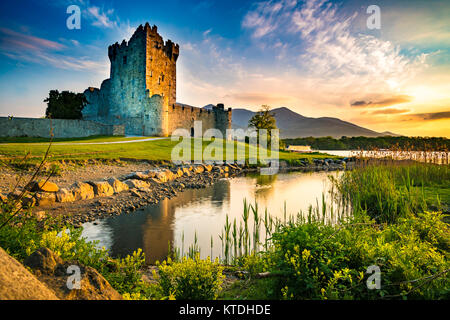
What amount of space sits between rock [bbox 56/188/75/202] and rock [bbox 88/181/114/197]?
0.99m

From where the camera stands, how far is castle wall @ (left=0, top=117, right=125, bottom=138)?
26.7 meters

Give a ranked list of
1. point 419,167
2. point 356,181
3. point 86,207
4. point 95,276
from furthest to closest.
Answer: point 419,167 → point 356,181 → point 86,207 → point 95,276

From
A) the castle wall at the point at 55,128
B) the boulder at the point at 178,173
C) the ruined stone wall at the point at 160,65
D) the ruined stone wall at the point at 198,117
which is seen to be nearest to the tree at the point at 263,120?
the ruined stone wall at the point at 198,117

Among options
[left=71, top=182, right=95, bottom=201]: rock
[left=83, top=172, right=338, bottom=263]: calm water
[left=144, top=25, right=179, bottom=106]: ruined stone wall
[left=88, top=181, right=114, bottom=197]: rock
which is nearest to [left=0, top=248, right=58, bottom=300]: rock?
[left=83, top=172, right=338, bottom=263]: calm water

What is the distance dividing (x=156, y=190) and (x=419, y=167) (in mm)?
12561

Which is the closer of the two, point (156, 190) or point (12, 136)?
point (156, 190)

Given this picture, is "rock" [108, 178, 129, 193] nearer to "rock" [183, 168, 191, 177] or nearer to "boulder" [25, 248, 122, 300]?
"rock" [183, 168, 191, 177]

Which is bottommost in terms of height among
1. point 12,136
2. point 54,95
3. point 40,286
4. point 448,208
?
point 448,208

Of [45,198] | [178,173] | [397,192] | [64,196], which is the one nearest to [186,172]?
[178,173]

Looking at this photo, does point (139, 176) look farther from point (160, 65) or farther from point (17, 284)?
point (160, 65)

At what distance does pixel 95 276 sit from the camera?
2305 millimetres

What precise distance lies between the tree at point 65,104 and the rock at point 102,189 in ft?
119
